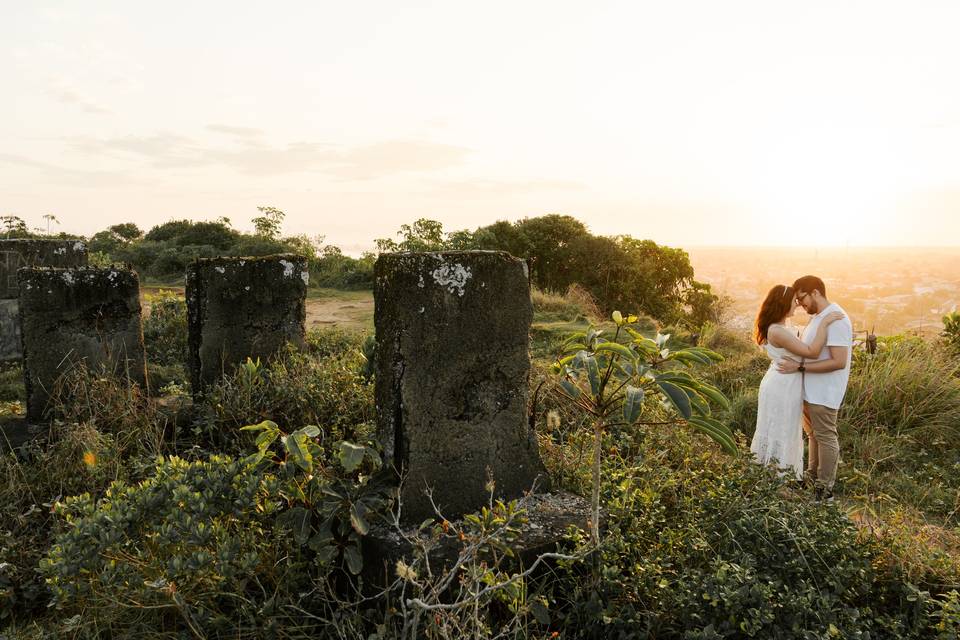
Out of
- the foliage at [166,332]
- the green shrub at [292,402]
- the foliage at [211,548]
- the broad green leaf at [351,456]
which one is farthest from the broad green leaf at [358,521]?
the foliage at [166,332]

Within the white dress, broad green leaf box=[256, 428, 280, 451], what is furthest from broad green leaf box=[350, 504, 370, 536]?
the white dress

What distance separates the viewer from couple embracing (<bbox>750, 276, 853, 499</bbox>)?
504cm

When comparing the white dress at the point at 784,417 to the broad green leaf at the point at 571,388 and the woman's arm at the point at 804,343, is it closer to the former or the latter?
the woman's arm at the point at 804,343

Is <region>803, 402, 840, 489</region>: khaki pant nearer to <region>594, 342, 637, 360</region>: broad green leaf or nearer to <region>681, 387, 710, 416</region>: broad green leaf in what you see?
<region>681, 387, 710, 416</region>: broad green leaf

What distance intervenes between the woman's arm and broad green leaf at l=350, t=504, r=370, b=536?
3.71 meters

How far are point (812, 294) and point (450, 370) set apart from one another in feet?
10.9

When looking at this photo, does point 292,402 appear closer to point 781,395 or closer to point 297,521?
point 297,521

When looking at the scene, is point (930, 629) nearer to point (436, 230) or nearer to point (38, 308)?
point (38, 308)

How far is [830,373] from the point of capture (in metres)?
5.08

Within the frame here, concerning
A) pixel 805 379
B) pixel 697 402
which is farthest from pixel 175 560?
pixel 805 379

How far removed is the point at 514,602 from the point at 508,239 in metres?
20.0

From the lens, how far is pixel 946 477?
5766mm

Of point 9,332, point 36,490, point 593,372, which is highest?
point 593,372

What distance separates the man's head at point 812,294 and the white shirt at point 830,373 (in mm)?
50
